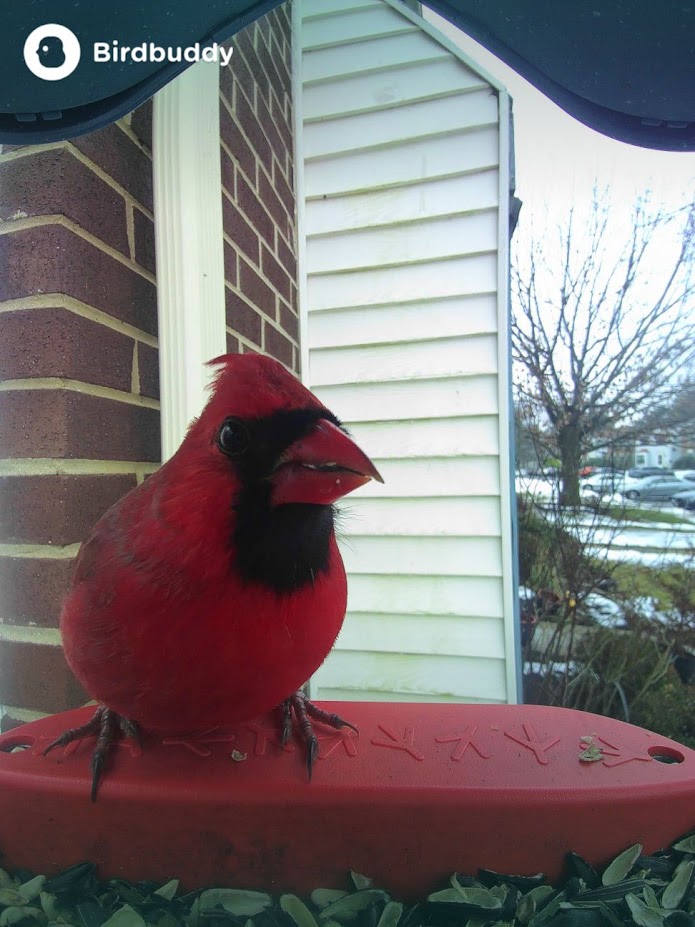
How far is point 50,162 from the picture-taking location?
755 mm

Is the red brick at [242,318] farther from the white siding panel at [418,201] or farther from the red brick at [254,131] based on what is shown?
the white siding panel at [418,201]

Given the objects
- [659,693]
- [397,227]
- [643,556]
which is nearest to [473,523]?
[397,227]

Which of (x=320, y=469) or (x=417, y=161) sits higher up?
(x=417, y=161)

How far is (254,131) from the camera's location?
130 cm

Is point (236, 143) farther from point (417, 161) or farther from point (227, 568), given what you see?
point (227, 568)

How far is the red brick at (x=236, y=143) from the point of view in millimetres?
1117

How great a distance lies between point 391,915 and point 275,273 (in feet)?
4.31

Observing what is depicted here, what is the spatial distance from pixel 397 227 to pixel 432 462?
2.18 ft

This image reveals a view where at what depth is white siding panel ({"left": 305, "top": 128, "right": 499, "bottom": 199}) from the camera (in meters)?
1.53

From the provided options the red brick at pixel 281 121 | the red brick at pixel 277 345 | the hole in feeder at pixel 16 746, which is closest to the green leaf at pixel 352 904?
the hole in feeder at pixel 16 746

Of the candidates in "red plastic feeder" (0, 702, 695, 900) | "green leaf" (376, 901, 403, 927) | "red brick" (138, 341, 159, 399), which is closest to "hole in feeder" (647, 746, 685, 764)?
"red plastic feeder" (0, 702, 695, 900)

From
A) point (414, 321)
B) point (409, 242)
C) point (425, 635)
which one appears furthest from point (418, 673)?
point (409, 242)

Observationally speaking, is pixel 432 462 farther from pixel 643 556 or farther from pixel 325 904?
pixel 643 556

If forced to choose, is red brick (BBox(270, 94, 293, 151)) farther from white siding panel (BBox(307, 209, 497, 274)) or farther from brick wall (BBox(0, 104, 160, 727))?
brick wall (BBox(0, 104, 160, 727))
